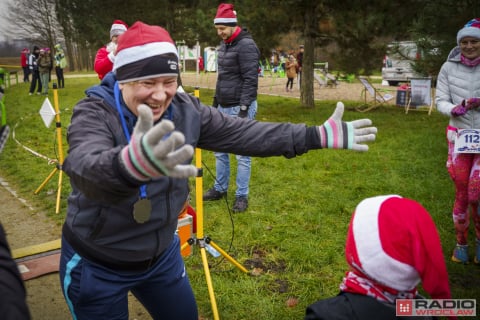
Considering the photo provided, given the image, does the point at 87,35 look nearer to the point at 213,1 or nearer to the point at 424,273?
the point at 213,1

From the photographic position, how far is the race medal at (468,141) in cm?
377

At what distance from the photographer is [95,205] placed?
189 cm

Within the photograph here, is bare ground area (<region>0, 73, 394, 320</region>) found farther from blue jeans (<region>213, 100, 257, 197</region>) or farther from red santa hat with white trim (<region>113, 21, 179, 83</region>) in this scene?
red santa hat with white trim (<region>113, 21, 179, 83</region>)

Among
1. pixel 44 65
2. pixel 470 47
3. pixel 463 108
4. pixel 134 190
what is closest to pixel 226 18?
pixel 470 47

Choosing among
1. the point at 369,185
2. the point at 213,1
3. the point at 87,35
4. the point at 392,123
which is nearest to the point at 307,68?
the point at 392,123

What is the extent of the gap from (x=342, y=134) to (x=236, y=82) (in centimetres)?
358

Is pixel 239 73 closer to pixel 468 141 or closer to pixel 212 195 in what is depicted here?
pixel 212 195

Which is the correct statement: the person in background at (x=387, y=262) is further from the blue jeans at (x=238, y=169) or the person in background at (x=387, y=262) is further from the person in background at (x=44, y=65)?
the person in background at (x=44, y=65)

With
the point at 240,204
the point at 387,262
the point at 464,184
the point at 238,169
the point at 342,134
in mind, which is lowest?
the point at 240,204

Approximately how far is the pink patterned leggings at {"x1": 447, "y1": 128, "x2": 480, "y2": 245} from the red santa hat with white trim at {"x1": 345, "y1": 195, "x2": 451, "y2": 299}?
98.2 inches

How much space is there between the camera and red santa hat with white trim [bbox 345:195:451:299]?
1.65 m

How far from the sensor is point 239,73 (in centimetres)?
564

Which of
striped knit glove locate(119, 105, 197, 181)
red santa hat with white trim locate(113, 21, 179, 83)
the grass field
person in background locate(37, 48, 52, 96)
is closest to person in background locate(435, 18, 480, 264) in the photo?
the grass field

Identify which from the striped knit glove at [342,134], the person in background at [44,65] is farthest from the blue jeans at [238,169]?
the person in background at [44,65]
